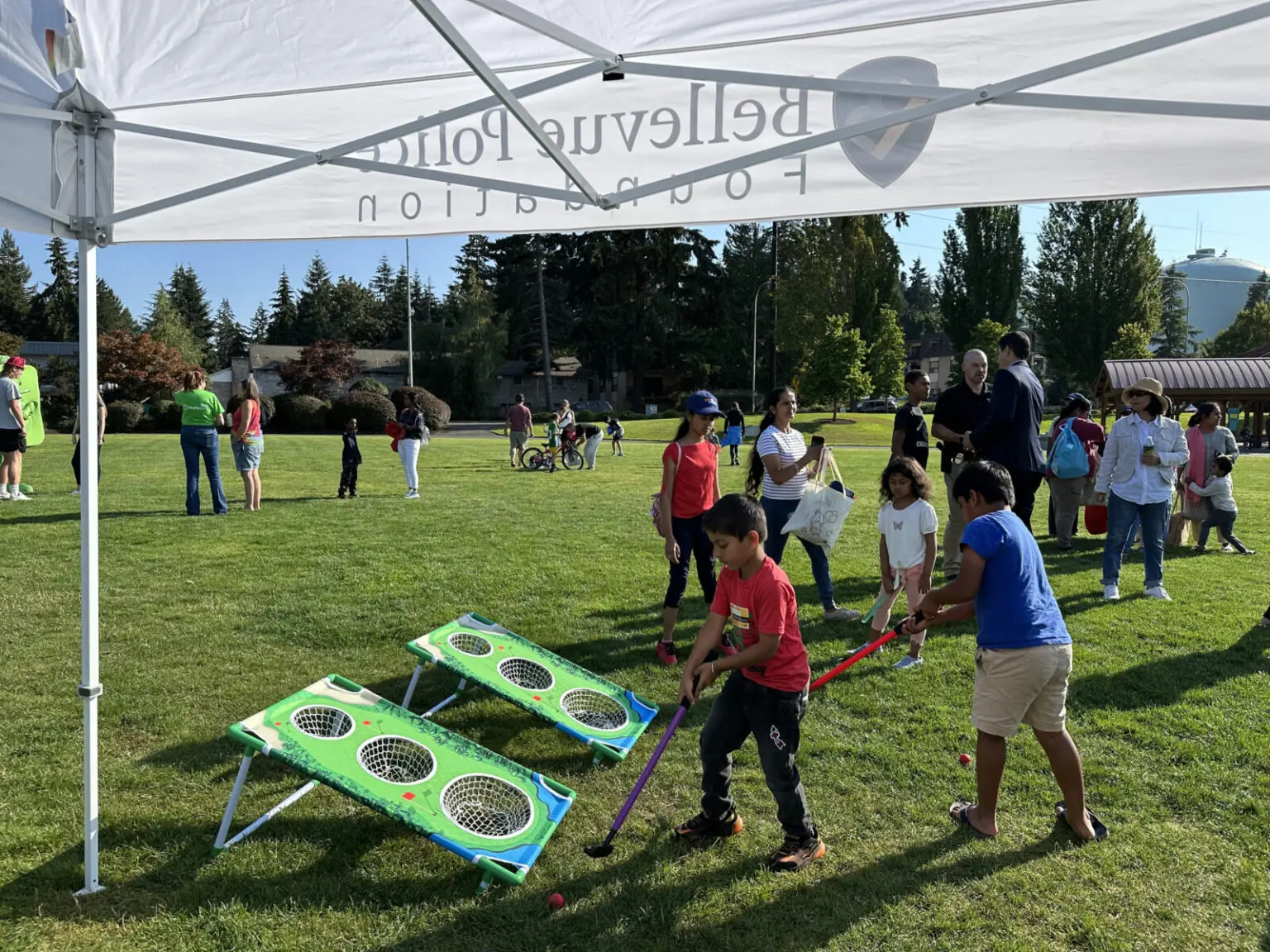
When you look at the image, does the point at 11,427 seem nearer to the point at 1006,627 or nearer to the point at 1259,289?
the point at 1006,627

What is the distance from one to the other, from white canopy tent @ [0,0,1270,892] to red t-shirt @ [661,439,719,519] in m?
2.16

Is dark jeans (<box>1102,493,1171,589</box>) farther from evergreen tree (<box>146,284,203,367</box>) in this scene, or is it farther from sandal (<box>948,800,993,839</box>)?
evergreen tree (<box>146,284,203,367</box>)

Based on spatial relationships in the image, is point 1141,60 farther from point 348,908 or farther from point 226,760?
point 226,760

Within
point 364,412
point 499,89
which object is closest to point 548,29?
point 499,89

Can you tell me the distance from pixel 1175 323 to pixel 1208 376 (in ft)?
165

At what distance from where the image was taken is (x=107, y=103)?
336 centimetres

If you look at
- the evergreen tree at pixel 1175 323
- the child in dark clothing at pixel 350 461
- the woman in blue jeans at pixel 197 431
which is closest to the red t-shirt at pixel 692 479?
the woman in blue jeans at pixel 197 431

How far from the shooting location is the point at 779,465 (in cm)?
638

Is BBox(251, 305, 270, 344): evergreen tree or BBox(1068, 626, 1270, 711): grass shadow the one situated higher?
BBox(251, 305, 270, 344): evergreen tree

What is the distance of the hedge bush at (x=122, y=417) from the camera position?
109 feet

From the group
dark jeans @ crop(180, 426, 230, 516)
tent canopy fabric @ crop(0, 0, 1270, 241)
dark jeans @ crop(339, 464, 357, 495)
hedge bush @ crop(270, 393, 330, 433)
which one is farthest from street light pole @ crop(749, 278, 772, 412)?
tent canopy fabric @ crop(0, 0, 1270, 241)

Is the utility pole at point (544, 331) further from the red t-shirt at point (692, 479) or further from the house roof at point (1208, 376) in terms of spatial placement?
the red t-shirt at point (692, 479)

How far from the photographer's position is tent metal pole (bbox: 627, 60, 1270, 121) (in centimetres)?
291

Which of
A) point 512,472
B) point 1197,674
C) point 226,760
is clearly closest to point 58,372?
point 512,472
